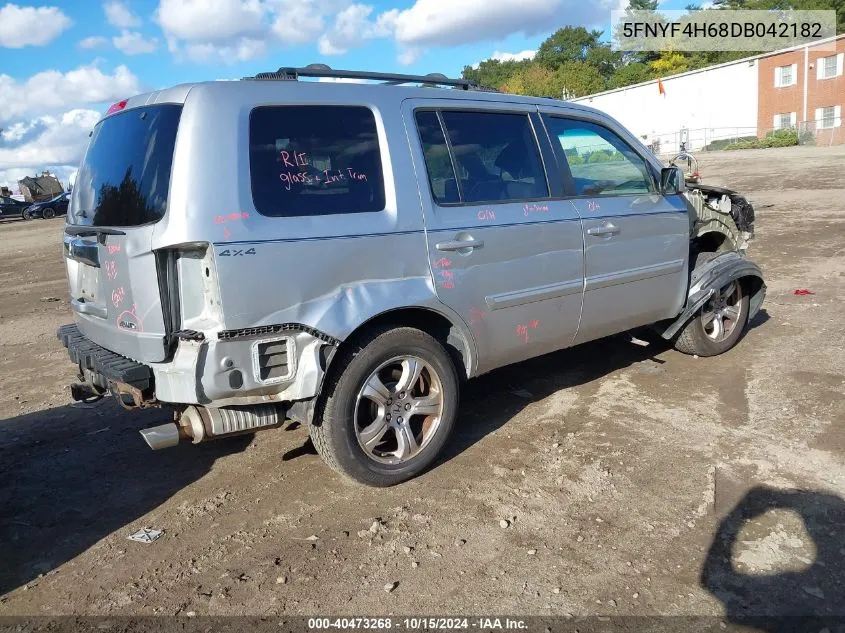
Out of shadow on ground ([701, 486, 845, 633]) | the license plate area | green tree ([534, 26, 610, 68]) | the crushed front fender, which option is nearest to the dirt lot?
shadow on ground ([701, 486, 845, 633])

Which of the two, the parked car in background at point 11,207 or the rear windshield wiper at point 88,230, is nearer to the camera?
the rear windshield wiper at point 88,230

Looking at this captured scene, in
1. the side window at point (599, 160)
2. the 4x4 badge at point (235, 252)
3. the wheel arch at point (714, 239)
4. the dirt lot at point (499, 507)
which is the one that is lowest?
the dirt lot at point (499, 507)

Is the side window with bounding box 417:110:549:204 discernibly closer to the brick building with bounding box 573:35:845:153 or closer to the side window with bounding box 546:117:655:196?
the side window with bounding box 546:117:655:196

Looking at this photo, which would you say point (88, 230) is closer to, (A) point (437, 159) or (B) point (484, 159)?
(A) point (437, 159)

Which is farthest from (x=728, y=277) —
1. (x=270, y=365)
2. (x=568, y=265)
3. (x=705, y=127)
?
(x=705, y=127)

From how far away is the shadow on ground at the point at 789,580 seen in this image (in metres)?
2.65

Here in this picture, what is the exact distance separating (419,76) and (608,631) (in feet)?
10.5

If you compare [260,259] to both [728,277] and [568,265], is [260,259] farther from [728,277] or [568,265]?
[728,277]

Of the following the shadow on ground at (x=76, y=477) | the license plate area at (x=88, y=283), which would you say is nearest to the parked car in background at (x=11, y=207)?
the shadow on ground at (x=76, y=477)

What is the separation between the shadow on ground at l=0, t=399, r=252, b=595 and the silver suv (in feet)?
1.79

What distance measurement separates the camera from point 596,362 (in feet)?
19.1

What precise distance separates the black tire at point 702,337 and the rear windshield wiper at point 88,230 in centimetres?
431

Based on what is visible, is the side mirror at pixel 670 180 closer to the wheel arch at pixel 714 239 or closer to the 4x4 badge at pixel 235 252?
the wheel arch at pixel 714 239

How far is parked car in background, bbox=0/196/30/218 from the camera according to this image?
37.7m
